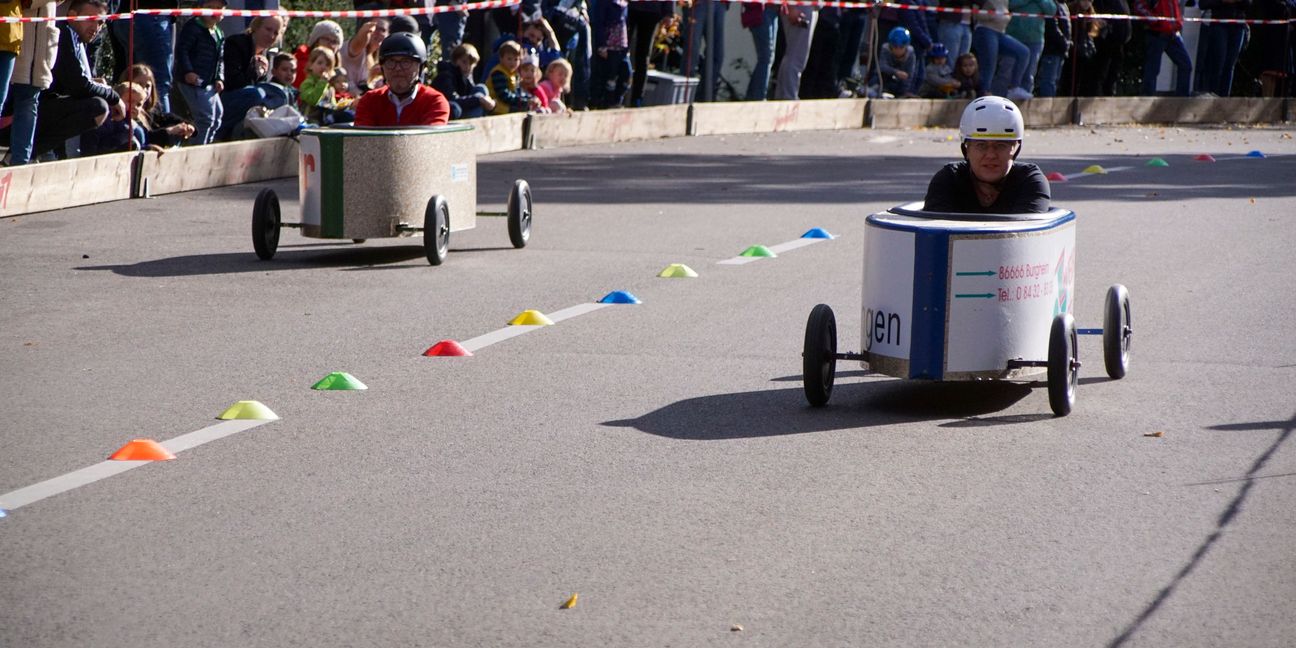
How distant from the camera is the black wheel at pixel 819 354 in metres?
→ 7.07

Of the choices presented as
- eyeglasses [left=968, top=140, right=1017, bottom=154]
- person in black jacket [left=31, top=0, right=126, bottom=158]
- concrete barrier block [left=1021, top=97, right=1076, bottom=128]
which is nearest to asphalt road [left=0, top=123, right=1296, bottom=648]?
eyeglasses [left=968, top=140, right=1017, bottom=154]

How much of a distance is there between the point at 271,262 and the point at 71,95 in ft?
13.2

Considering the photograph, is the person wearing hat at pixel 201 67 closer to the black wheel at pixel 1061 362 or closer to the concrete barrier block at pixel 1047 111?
the black wheel at pixel 1061 362

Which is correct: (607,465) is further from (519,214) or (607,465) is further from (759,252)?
(519,214)

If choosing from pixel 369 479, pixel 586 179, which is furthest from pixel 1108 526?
pixel 586 179

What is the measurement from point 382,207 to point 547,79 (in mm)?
9308

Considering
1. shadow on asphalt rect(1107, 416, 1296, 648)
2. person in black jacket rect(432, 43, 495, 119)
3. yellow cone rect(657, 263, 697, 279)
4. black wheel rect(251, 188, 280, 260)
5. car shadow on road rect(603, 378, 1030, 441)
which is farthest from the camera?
person in black jacket rect(432, 43, 495, 119)

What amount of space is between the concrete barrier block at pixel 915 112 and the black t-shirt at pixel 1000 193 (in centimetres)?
1711

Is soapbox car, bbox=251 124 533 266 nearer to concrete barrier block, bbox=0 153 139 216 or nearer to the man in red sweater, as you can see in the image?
the man in red sweater

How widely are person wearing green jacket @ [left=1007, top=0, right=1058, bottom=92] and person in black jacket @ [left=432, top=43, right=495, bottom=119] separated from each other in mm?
9865

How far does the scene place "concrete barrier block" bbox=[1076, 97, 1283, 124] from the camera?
27.3m

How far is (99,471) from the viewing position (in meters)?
6.05

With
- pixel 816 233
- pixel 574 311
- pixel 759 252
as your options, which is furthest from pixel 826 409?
pixel 816 233

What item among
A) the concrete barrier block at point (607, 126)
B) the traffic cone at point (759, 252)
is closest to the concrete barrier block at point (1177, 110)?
the concrete barrier block at point (607, 126)
